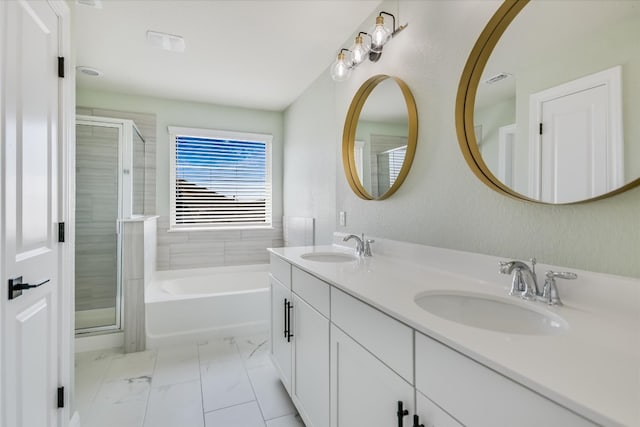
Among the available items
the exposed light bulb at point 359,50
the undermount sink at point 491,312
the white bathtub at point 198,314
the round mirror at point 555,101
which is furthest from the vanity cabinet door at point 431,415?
the white bathtub at point 198,314

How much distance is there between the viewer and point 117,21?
2086mm

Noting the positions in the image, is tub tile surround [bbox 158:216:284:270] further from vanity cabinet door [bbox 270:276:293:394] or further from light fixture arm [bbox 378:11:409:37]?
light fixture arm [bbox 378:11:409:37]

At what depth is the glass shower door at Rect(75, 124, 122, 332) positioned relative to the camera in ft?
8.84

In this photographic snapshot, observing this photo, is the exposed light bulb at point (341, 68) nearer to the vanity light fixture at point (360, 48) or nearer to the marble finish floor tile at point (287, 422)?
the vanity light fixture at point (360, 48)

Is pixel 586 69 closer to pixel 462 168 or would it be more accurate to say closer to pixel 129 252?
pixel 462 168

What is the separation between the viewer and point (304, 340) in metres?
1.61

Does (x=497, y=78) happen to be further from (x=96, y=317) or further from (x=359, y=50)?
(x=96, y=317)

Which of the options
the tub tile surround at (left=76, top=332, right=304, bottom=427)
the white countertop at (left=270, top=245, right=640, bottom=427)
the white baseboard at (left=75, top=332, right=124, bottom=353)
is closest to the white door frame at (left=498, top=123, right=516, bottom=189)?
the white countertop at (left=270, top=245, right=640, bottom=427)

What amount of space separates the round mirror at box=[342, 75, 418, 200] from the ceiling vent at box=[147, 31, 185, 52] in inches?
54.8

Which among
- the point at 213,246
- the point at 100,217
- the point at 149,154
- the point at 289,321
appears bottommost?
the point at 289,321

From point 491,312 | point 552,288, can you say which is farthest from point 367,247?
point 552,288

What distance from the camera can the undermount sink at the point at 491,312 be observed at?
91 cm

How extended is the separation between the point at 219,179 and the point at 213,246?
84cm

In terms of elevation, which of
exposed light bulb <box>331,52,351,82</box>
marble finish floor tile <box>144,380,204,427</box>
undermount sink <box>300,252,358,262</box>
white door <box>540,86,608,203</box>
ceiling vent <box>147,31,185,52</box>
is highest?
ceiling vent <box>147,31,185,52</box>
